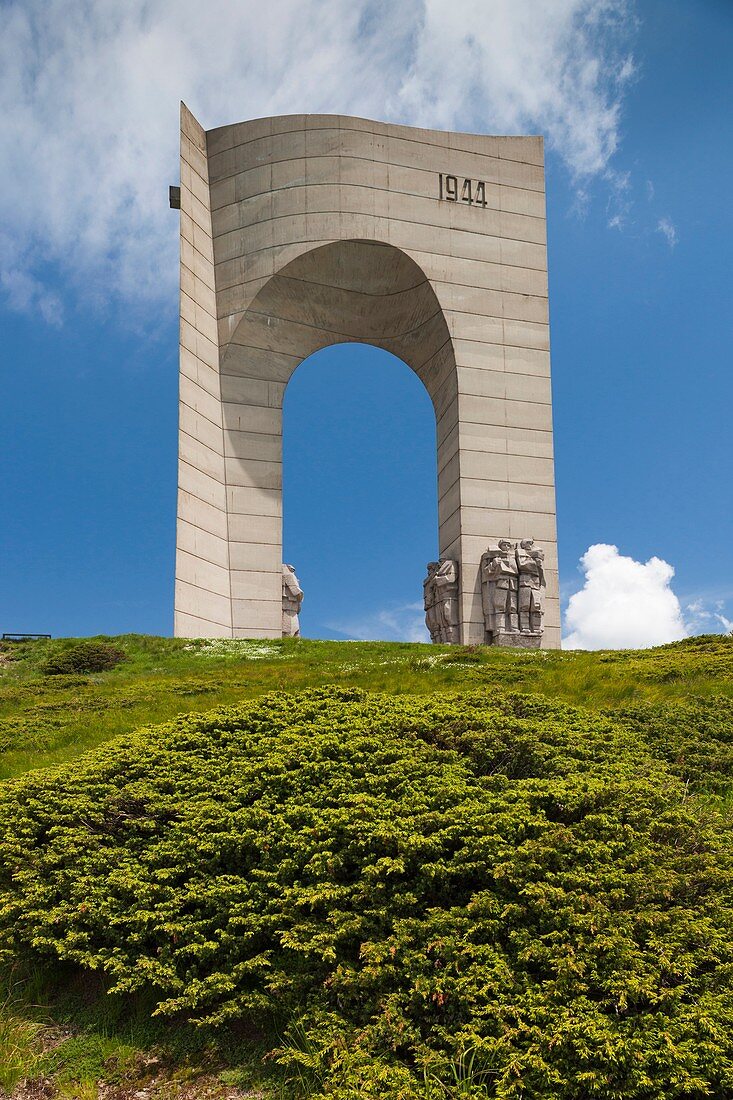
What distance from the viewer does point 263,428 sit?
26688 millimetres

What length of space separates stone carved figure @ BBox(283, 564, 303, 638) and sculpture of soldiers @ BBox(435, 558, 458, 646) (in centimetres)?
414

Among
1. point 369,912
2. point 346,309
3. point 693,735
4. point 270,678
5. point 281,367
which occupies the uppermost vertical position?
point 346,309

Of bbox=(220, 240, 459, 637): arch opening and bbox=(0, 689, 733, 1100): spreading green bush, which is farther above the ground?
bbox=(220, 240, 459, 637): arch opening

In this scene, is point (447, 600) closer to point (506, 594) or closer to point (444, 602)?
point (444, 602)

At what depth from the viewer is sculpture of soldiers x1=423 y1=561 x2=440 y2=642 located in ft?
84.5

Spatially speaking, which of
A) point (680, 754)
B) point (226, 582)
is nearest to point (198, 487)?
point (226, 582)

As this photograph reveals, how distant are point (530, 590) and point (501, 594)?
0.87 metres

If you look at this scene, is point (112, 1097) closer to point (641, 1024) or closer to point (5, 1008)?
point (5, 1008)

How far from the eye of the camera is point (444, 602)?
2511 cm

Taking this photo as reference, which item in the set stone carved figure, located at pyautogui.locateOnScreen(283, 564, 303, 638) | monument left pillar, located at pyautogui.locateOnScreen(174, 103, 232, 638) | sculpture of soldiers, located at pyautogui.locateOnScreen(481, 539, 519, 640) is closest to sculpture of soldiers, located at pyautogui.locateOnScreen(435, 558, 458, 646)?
sculpture of soldiers, located at pyautogui.locateOnScreen(481, 539, 519, 640)

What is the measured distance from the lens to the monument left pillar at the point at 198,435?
24.0m

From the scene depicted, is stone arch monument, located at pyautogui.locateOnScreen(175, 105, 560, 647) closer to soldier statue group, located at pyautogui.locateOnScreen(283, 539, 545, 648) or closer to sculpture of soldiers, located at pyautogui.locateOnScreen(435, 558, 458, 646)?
sculpture of soldiers, located at pyautogui.locateOnScreen(435, 558, 458, 646)

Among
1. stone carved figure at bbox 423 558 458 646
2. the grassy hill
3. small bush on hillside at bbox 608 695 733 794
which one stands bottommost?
the grassy hill

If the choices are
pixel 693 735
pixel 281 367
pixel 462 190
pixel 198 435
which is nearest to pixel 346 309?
pixel 281 367
